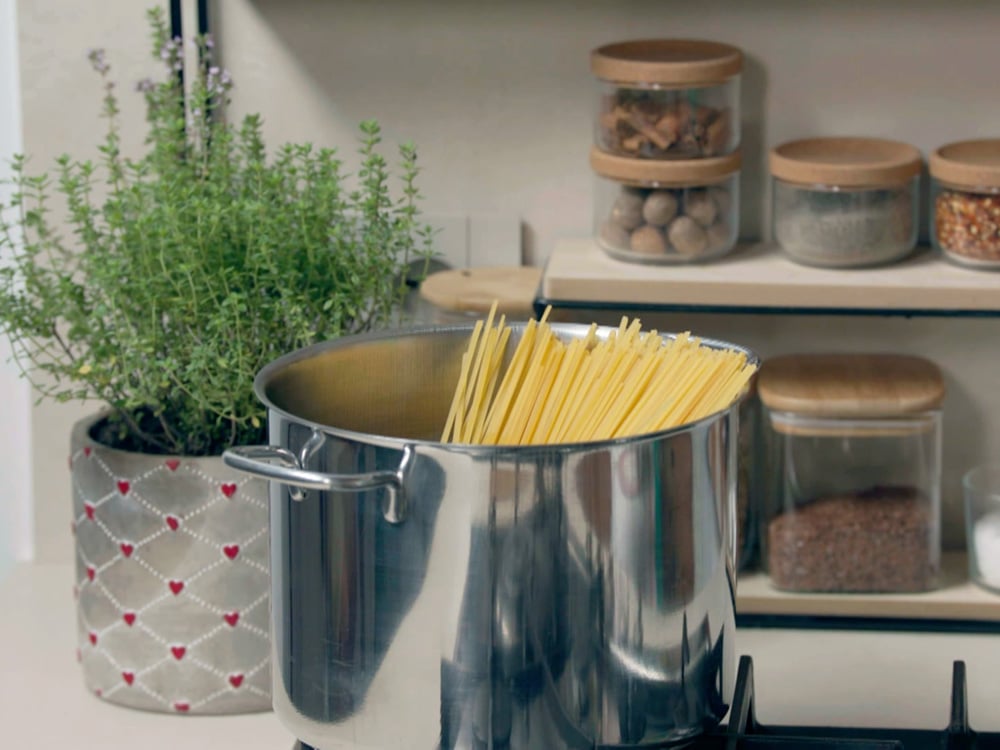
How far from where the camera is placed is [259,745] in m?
0.95

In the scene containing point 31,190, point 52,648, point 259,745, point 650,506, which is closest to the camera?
point 650,506

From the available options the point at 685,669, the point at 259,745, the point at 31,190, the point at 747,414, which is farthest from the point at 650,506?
the point at 31,190

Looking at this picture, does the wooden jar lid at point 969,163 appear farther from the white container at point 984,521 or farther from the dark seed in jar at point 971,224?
the white container at point 984,521

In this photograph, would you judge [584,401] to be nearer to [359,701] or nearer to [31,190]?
[359,701]

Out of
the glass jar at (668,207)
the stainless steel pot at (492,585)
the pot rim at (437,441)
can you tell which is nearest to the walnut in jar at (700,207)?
the glass jar at (668,207)

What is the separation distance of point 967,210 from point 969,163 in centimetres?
5

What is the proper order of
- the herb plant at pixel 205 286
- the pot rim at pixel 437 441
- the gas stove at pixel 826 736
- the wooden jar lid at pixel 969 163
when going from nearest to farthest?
the pot rim at pixel 437 441 < the gas stove at pixel 826 736 < the herb plant at pixel 205 286 < the wooden jar lid at pixel 969 163

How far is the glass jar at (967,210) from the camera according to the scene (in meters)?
1.08

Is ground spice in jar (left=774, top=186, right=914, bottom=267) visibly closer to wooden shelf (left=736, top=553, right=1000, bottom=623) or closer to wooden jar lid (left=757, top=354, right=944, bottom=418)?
wooden jar lid (left=757, top=354, right=944, bottom=418)

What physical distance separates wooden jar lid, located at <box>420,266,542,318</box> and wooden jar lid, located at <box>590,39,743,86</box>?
178mm

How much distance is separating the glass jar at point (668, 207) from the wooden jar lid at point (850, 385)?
0.38ft

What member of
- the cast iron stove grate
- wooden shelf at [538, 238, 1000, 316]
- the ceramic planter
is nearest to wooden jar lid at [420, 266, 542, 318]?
wooden shelf at [538, 238, 1000, 316]

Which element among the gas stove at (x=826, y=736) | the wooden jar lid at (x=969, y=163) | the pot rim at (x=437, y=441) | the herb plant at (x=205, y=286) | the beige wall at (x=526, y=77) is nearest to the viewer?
the pot rim at (x=437, y=441)

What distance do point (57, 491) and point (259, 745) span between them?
427mm
